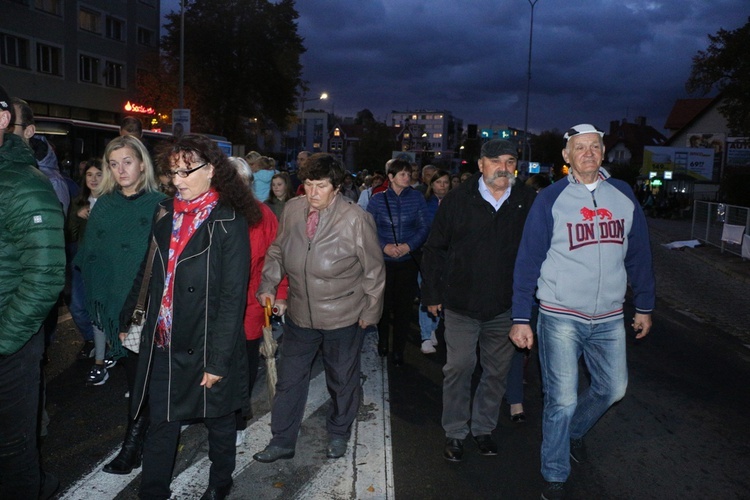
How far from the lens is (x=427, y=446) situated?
16.0ft

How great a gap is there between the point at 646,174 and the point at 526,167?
952 cm

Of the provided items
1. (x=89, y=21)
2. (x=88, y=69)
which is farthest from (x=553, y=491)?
(x=89, y=21)

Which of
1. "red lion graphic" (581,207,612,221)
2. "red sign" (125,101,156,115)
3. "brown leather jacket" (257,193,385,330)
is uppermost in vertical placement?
"red sign" (125,101,156,115)

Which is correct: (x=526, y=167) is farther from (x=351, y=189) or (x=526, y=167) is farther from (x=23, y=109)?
(x=23, y=109)

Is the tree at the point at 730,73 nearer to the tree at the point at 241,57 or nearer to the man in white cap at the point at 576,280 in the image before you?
the tree at the point at 241,57

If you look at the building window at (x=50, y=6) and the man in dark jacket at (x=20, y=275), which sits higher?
the building window at (x=50, y=6)

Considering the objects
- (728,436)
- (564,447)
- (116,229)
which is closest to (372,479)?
(564,447)

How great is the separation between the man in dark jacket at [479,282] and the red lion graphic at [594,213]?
72 cm

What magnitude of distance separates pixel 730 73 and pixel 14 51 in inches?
1389

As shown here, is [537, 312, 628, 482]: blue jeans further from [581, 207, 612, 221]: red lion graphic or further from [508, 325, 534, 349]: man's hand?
[581, 207, 612, 221]: red lion graphic

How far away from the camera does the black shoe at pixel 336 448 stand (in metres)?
4.58

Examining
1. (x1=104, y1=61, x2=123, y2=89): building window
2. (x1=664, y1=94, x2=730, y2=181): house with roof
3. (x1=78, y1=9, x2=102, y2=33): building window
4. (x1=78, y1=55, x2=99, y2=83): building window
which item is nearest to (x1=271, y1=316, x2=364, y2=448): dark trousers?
(x1=78, y1=55, x2=99, y2=83): building window

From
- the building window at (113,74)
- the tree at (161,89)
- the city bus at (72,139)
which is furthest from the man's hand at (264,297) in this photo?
the building window at (113,74)

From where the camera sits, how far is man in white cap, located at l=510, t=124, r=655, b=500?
399 centimetres
